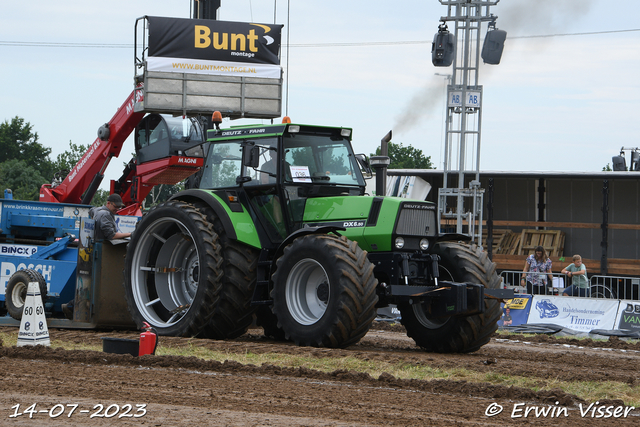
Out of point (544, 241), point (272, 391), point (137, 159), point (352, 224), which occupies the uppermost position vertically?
point (137, 159)

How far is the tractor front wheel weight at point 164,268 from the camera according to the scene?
397 inches

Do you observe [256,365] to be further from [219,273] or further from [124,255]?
[124,255]

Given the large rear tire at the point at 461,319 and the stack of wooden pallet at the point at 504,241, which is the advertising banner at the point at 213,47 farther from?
the stack of wooden pallet at the point at 504,241

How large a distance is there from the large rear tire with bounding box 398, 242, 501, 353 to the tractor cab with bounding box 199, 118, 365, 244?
147 cm

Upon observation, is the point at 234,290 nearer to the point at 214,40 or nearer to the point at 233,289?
the point at 233,289

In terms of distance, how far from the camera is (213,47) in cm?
1666

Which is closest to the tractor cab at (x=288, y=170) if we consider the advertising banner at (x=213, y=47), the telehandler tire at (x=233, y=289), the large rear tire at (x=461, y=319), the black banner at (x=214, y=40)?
the telehandler tire at (x=233, y=289)

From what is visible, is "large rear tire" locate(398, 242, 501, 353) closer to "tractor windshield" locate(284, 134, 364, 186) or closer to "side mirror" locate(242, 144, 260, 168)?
"tractor windshield" locate(284, 134, 364, 186)

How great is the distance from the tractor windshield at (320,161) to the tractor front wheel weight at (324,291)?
1048 millimetres

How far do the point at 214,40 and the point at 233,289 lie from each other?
27.6 feet

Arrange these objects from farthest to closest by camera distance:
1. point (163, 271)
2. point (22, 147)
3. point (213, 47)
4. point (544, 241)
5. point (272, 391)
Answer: point (22, 147), point (544, 241), point (213, 47), point (163, 271), point (272, 391)

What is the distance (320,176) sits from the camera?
9930 mm

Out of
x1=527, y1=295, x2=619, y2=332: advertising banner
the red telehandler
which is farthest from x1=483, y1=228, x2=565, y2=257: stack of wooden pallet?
the red telehandler

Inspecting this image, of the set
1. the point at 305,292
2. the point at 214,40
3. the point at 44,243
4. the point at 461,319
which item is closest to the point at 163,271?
the point at 305,292
